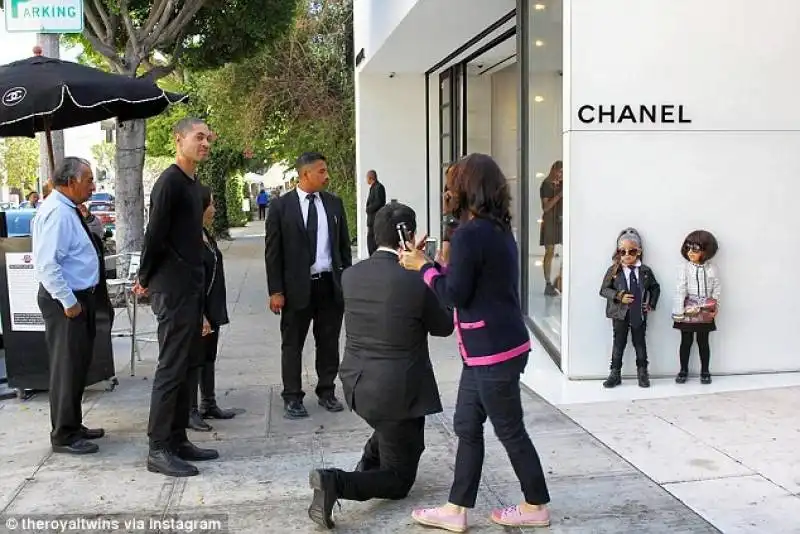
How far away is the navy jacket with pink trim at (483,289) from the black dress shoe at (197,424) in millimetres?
2630

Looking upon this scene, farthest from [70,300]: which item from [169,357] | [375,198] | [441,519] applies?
[375,198]

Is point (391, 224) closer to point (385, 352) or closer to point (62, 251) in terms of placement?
point (385, 352)

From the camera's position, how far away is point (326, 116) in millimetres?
20891

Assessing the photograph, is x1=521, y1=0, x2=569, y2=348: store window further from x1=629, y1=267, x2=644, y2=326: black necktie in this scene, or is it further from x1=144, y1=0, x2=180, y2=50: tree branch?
x1=144, y1=0, x2=180, y2=50: tree branch

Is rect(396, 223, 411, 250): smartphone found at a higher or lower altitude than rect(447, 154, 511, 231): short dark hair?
lower

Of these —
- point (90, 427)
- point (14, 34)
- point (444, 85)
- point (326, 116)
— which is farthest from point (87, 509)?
point (326, 116)

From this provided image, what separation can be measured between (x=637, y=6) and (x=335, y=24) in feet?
50.3

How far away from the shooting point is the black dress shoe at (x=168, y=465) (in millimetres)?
4664

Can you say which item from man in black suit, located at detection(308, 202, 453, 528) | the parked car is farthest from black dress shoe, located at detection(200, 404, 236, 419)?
the parked car

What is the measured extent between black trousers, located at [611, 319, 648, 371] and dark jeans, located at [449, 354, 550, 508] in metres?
2.83

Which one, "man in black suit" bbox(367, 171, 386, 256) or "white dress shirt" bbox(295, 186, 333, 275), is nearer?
"white dress shirt" bbox(295, 186, 333, 275)

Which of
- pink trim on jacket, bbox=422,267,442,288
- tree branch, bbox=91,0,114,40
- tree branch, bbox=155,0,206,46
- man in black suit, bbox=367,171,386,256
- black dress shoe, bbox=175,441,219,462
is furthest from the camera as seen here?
man in black suit, bbox=367,171,386,256

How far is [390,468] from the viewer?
4.04 metres

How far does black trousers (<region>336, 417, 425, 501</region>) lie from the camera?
153 inches
